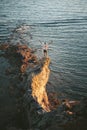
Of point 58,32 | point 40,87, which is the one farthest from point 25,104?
point 58,32

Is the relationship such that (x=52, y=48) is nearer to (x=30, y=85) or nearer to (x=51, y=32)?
(x=51, y=32)

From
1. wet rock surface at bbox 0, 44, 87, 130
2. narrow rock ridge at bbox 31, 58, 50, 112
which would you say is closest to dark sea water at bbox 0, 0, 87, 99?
wet rock surface at bbox 0, 44, 87, 130

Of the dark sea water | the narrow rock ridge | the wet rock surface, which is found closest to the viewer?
the wet rock surface

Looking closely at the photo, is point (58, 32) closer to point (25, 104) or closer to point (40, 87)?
point (40, 87)

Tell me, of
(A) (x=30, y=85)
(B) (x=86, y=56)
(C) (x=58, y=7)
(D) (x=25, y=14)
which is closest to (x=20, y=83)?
(A) (x=30, y=85)

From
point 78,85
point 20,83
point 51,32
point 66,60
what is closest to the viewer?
point 20,83

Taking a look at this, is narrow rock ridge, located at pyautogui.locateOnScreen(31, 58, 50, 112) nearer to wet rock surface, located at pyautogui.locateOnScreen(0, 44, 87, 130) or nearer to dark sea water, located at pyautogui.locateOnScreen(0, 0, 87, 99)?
wet rock surface, located at pyautogui.locateOnScreen(0, 44, 87, 130)
